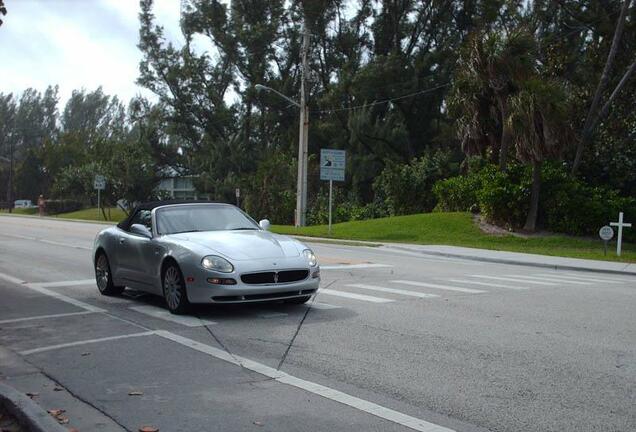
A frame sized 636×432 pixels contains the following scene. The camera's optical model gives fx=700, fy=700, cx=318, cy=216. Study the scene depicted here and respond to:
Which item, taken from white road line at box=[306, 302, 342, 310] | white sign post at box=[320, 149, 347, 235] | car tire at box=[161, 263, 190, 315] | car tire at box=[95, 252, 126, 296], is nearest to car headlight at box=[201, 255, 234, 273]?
car tire at box=[161, 263, 190, 315]

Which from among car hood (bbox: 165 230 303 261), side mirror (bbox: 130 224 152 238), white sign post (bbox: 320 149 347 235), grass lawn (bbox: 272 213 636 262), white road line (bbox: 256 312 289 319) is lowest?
white road line (bbox: 256 312 289 319)

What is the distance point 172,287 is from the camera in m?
9.18

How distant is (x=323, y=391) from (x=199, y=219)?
4.95m

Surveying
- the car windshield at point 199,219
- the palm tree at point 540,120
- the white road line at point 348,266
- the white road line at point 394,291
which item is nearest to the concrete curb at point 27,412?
the car windshield at point 199,219

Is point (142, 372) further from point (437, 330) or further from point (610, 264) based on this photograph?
point (610, 264)

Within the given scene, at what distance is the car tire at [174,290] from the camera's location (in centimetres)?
895

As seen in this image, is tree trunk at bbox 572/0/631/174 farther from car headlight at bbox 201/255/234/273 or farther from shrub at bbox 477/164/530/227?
car headlight at bbox 201/255/234/273

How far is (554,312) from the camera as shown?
956 cm

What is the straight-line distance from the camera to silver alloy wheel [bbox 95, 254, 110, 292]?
1112 cm

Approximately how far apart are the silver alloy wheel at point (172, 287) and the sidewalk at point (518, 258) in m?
12.2

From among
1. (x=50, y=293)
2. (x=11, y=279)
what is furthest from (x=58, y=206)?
(x=50, y=293)

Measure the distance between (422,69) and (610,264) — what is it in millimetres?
34122

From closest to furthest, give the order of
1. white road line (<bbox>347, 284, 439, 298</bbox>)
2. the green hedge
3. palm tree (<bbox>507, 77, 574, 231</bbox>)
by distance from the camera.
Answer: white road line (<bbox>347, 284, 439, 298</bbox>) < palm tree (<bbox>507, 77, 574, 231</bbox>) < the green hedge

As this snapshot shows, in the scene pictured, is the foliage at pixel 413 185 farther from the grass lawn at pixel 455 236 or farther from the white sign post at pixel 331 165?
the white sign post at pixel 331 165
